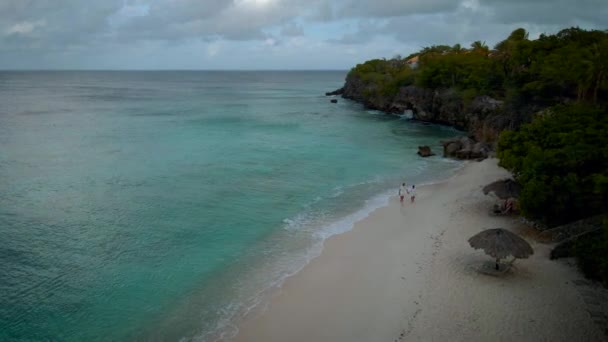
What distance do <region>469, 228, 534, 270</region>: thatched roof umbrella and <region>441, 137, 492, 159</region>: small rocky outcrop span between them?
24706mm

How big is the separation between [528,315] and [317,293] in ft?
25.0

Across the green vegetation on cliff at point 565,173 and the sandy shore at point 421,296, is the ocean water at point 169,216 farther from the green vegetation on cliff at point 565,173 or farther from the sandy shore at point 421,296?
the green vegetation on cliff at point 565,173

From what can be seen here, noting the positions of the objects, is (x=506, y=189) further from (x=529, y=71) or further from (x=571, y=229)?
(x=529, y=71)

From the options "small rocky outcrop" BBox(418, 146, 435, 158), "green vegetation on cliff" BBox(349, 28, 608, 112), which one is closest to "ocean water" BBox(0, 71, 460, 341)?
"small rocky outcrop" BBox(418, 146, 435, 158)

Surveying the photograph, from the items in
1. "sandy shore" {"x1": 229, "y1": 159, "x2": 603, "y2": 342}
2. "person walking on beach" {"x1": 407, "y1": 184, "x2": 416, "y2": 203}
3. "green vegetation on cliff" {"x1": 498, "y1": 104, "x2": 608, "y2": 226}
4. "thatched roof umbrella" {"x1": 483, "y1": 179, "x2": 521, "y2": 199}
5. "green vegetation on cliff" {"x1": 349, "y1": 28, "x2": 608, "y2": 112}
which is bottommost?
"sandy shore" {"x1": 229, "y1": 159, "x2": 603, "y2": 342}

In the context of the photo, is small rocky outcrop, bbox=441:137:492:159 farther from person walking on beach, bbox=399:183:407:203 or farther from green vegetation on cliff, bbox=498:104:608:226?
green vegetation on cliff, bbox=498:104:608:226

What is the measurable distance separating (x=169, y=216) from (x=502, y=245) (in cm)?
1852

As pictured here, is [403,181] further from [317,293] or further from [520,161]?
[317,293]

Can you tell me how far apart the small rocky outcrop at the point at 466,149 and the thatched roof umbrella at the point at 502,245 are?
2471 centimetres

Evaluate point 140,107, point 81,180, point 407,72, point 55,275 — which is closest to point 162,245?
point 55,275

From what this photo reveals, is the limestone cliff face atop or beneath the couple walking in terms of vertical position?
atop

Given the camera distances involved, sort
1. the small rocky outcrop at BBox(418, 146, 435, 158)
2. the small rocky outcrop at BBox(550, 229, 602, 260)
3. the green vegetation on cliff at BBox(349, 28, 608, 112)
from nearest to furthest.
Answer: the small rocky outcrop at BBox(550, 229, 602, 260) → the green vegetation on cliff at BBox(349, 28, 608, 112) → the small rocky outcrop at BBox(418, 146, 435, 158)

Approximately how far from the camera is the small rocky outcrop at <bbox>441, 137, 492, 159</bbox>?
134 feet

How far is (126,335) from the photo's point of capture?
50.7ft
